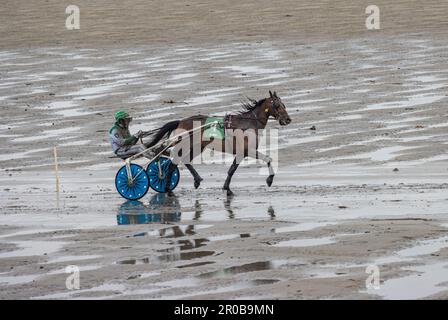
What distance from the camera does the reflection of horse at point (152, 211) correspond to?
62.2 ft

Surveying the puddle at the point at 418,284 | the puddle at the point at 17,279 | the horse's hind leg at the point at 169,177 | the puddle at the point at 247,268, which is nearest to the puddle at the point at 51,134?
the horse's hind leg at the point at 169,177

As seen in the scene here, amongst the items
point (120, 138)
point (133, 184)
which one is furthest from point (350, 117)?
point (133, 184)

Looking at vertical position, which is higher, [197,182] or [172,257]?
[197,182]

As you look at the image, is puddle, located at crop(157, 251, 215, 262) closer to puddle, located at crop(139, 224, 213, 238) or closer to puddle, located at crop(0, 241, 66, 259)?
puddle, located at crop(139, 224, 213, 238)

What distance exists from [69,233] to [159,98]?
14.6 meters

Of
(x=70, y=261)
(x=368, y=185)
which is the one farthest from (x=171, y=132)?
(x=70, y=261)

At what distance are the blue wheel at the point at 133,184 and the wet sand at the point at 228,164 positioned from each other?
26cm

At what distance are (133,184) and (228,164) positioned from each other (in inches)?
174

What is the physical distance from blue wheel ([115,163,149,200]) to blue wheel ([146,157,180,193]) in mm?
738

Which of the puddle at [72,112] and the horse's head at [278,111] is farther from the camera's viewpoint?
the puddle at [72,112]

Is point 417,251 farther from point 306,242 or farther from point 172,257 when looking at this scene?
point 172,257

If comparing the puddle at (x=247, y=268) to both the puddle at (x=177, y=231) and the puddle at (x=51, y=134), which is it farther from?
the puddle at (x=51, y=134)

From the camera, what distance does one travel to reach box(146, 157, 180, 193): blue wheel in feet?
72.5

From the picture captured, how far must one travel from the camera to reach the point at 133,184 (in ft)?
69.8
